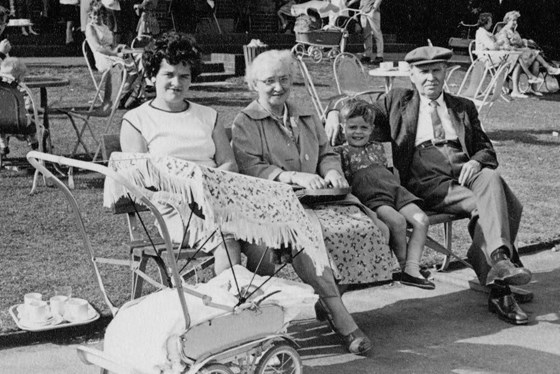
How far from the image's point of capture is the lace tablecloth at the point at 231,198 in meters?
3.88

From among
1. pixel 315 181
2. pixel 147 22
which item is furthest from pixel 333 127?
pixel 147 22

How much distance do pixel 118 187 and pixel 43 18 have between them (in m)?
16.7

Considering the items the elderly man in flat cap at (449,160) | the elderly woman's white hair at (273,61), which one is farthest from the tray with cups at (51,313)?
the elderly man in flat cap at (449,160)

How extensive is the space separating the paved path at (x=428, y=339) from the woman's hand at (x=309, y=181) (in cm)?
76

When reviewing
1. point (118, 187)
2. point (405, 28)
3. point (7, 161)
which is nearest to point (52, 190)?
point (7, 161)

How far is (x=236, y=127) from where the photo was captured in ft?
16.6

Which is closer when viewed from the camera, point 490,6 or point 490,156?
point 490,156

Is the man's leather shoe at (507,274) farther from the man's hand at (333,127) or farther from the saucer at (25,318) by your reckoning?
the saucer at (25,318)

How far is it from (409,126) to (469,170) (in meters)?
0.46

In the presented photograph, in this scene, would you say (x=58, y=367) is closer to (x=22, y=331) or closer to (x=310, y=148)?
(x=22, y=331)

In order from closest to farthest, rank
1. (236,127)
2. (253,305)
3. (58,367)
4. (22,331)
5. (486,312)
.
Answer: (253,305)
(58,367)
(22,331)
(236,127)
(486,312)

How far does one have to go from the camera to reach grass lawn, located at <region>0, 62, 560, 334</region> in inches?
220

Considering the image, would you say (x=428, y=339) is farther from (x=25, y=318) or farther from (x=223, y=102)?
(x=223, y=102)

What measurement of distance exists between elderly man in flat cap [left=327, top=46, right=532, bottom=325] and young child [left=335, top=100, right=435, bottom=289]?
0.20 meters
